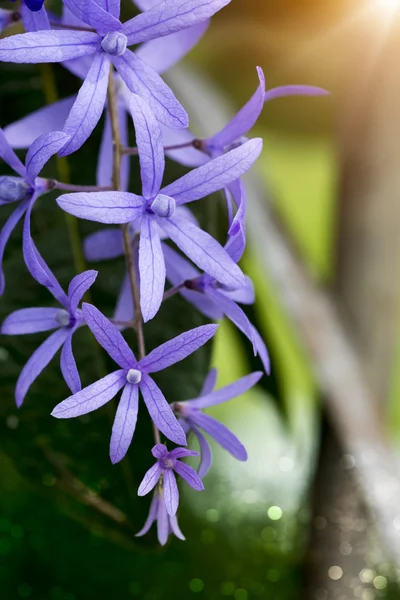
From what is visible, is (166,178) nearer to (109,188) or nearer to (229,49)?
(109,188)

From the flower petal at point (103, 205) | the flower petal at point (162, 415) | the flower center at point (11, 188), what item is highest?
the flower center at point (11, 188)

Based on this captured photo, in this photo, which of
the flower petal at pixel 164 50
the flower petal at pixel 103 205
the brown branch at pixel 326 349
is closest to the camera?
the flower petal at pixel 103 205

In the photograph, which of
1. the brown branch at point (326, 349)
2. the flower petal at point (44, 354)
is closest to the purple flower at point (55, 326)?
the flower petal at point (44, 354)

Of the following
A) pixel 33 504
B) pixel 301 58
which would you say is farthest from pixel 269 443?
pixel 301 58

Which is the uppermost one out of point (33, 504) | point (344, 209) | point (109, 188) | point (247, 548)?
point (109, 188)

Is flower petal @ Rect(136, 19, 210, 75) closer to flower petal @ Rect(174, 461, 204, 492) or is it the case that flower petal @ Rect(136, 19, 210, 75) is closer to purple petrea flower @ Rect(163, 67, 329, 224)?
purple petrea flower @ Rect(163, 67, 329, 224)

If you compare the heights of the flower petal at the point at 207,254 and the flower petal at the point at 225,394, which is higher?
the flower petal at the point at 207,254

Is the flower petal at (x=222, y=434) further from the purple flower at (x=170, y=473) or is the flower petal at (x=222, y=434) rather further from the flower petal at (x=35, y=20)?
the flower petal at (x=35, y=20)
